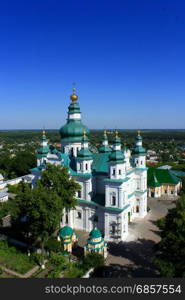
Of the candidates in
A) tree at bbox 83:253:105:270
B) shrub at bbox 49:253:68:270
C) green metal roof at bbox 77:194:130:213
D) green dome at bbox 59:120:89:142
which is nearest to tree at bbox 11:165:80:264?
shrub at bbox 49:253:68:270

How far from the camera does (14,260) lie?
18.9m

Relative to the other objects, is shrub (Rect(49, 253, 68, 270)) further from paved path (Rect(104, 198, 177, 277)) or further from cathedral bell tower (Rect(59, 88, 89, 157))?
cathedral bell tower (Rect(59, 88, 89, 157))

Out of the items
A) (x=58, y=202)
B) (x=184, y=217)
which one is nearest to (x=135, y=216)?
(x=58, y=202)

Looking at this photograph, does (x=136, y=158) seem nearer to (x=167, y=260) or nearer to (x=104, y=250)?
(x=104, y=250)

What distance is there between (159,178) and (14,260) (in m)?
25.6

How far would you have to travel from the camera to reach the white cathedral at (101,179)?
22.1 m

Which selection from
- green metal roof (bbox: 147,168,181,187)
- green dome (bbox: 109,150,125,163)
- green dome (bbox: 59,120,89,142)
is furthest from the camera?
green metal roof (bbox: 147,168,181,187)

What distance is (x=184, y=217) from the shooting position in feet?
44.6

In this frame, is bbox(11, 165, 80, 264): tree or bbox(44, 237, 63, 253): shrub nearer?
bbox(11, 165, 80, 264): tree

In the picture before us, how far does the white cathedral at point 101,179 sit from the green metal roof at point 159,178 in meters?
7.72

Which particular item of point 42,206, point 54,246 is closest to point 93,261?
point 54,246

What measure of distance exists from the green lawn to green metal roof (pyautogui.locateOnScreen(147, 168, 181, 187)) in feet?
72.7

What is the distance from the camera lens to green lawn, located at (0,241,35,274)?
17920 millimetres

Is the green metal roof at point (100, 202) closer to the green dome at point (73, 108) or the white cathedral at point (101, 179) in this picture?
the white cathedral at point (101, 179)
